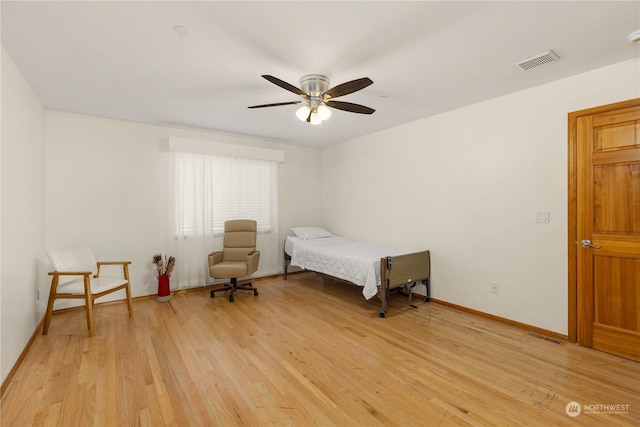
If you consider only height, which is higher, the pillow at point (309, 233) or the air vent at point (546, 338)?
the pillow at point (309, 233)

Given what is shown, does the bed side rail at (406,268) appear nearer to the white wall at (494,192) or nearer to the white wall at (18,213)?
the white wall at (494,192)

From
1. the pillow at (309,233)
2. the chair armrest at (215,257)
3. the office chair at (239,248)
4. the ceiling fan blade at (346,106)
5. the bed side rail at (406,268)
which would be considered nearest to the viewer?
the ceiling fan blade at (346,106)

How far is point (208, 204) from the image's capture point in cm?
463

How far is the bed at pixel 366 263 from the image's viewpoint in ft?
11.2

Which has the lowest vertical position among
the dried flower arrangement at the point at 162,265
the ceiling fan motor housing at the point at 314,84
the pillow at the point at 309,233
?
the dried flower arrangement at the point at 162,265

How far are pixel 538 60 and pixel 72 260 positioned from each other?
197 inches

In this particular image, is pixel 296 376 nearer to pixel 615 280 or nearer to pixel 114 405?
pixel 114 405

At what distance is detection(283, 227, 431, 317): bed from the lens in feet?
11.2

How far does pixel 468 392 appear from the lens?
2000 millimetres

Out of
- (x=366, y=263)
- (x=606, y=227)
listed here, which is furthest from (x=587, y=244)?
(x=366, y=263)

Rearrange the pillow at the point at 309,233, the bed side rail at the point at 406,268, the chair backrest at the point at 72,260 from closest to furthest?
the chair backrest at the point at 72,260 → the bed side rail at the point at 406,268 → the pillow at the point at 309,233

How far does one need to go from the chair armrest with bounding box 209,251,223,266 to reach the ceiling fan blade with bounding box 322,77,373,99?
286 cm

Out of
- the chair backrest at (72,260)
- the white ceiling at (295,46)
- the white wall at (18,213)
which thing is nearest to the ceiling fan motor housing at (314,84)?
the white ceiling at (295,46)

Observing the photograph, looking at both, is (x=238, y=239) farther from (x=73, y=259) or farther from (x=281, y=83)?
(x=281, y=83)
